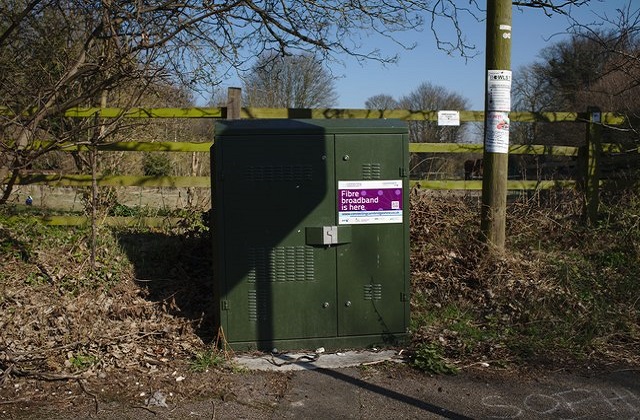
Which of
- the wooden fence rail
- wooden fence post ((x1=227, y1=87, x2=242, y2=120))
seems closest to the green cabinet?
wooden fence post ((x1=227, y1=87, x2=242, y2=120))

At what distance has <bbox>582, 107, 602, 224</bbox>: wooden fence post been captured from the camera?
7539 mm

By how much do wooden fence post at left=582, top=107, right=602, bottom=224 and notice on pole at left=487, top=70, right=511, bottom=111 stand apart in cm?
193

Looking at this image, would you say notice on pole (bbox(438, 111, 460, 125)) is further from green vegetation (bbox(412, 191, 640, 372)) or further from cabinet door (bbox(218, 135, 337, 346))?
cabinet door (bbox(218, 135, 337, 346))

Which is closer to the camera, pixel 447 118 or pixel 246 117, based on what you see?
pixel 246 117

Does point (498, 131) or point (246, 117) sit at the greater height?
point (246, 117)

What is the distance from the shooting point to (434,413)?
13.5 ft

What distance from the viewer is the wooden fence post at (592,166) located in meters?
7.54

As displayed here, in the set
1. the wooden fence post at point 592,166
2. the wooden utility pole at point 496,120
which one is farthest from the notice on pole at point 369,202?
the wooden fence post at point 592,166

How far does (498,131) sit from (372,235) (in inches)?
77.6

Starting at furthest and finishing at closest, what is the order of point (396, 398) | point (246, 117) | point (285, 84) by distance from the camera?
point (285, 84), point (246, 117), point (396, 398)

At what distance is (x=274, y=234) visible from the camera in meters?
5.19

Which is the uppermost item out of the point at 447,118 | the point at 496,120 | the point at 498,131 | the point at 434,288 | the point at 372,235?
the point at 447,118

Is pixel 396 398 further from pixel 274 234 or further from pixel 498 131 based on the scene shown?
pixel 498 131

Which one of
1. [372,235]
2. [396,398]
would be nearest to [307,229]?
[372,235]
